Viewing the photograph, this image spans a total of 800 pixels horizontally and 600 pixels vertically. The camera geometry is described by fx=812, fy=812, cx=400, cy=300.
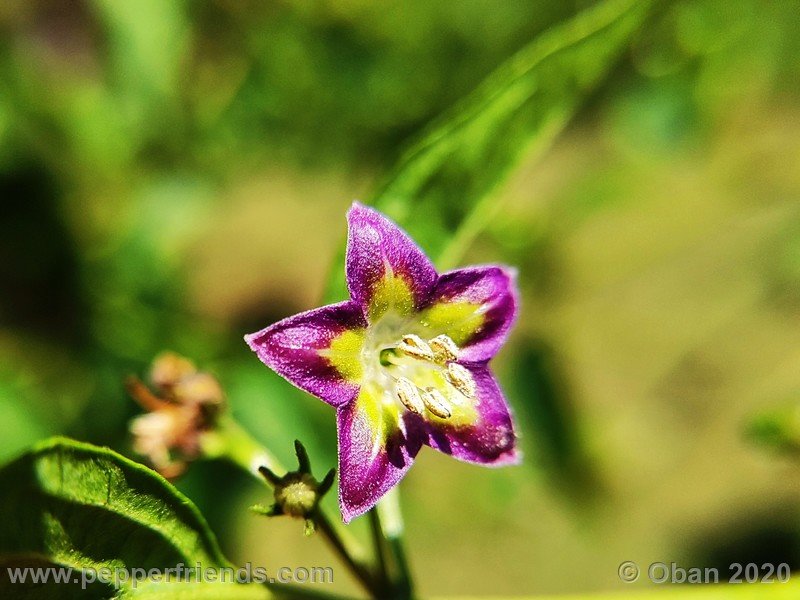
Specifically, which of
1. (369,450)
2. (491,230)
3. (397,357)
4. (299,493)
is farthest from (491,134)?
(491,230)

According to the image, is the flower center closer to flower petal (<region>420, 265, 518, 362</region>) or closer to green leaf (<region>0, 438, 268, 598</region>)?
flower petal (<region>420, 265, 518, 362</region>)

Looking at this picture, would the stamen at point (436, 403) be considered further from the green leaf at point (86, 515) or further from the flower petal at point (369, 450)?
the green leaf at point (86, 515)

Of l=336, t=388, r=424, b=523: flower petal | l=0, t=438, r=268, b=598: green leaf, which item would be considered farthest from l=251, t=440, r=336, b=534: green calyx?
l=0, t=438, r=268, b=598: green leaf

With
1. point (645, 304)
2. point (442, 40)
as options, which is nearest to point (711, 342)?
point (645, 304)

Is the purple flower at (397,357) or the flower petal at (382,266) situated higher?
the flower petal at (382,266)

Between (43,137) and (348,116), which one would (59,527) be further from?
(348,116)

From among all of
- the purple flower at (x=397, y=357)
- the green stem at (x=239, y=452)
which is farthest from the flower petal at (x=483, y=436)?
the green stem at (x=239, y=452)
